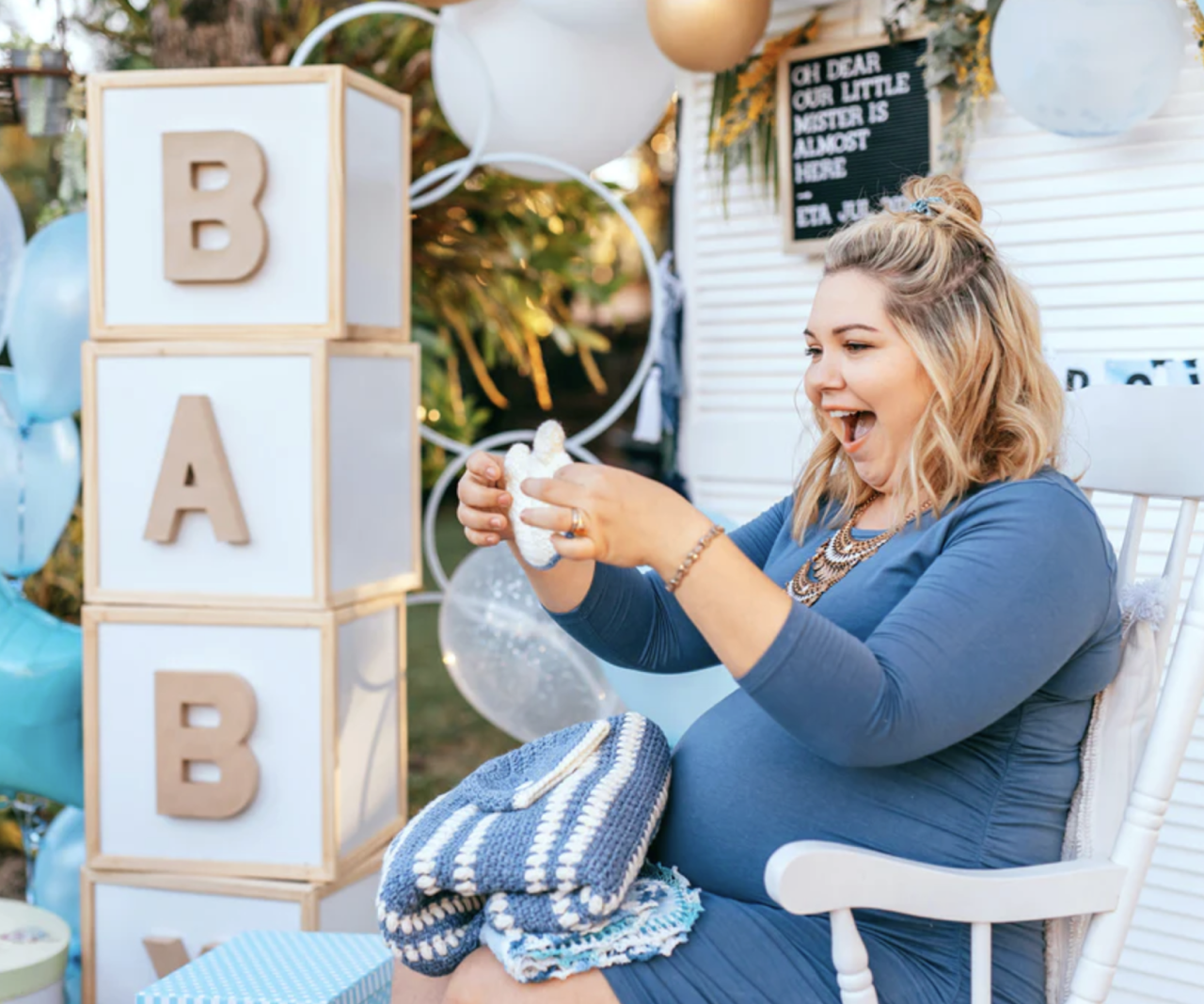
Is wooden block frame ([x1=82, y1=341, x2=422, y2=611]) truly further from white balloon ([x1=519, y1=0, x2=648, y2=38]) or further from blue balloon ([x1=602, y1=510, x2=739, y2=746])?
white balloon ([x1=519, y1=0, x2=648, y2=38])

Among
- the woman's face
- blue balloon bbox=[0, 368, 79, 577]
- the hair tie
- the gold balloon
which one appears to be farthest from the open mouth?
blue balloon bbox=[0, 368, 79, 577]

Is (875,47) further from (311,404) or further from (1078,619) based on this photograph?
(1078,619)

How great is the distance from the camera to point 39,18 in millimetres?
3934

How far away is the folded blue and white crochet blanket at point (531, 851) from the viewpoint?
3.94 ft

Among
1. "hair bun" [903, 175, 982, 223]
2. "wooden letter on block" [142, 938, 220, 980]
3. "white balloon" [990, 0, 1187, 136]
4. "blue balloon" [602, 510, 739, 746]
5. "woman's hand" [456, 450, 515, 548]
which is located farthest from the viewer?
"wooden letter on block" [142, 938, 220, 980]

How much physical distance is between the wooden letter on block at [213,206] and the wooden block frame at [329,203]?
0.31 feet

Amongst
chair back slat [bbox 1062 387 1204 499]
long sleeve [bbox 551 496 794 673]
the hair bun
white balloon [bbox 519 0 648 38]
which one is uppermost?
white balloon [bbox 519 0 648 38]

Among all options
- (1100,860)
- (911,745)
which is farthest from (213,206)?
(1100,860)

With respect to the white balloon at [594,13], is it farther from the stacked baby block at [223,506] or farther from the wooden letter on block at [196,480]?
the wooden letter on block at [196,480]

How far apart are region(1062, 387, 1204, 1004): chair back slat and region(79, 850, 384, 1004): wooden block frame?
4.45ft

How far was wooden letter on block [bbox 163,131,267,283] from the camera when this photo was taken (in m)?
2.21

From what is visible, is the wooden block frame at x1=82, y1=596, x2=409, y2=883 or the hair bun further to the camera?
the wooden block frame at x1=82, y1=596, x2=409, y2=883

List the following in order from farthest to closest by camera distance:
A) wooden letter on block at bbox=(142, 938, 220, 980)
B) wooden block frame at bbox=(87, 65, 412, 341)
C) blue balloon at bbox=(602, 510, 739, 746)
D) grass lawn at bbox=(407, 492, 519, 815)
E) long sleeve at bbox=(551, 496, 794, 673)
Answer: grass lawn at bbox=(407, 492, 519, 815), wooden letter on block at bbox=(142, 938, 220, 980), wooden block frame at bbox=(87, 65, 412, 341), blue balloon at bbox=(602, 510, 739, 746), long sleeve at bbox=(551, 496, 794, 673)

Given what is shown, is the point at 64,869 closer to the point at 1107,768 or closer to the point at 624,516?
the point at 624,516
